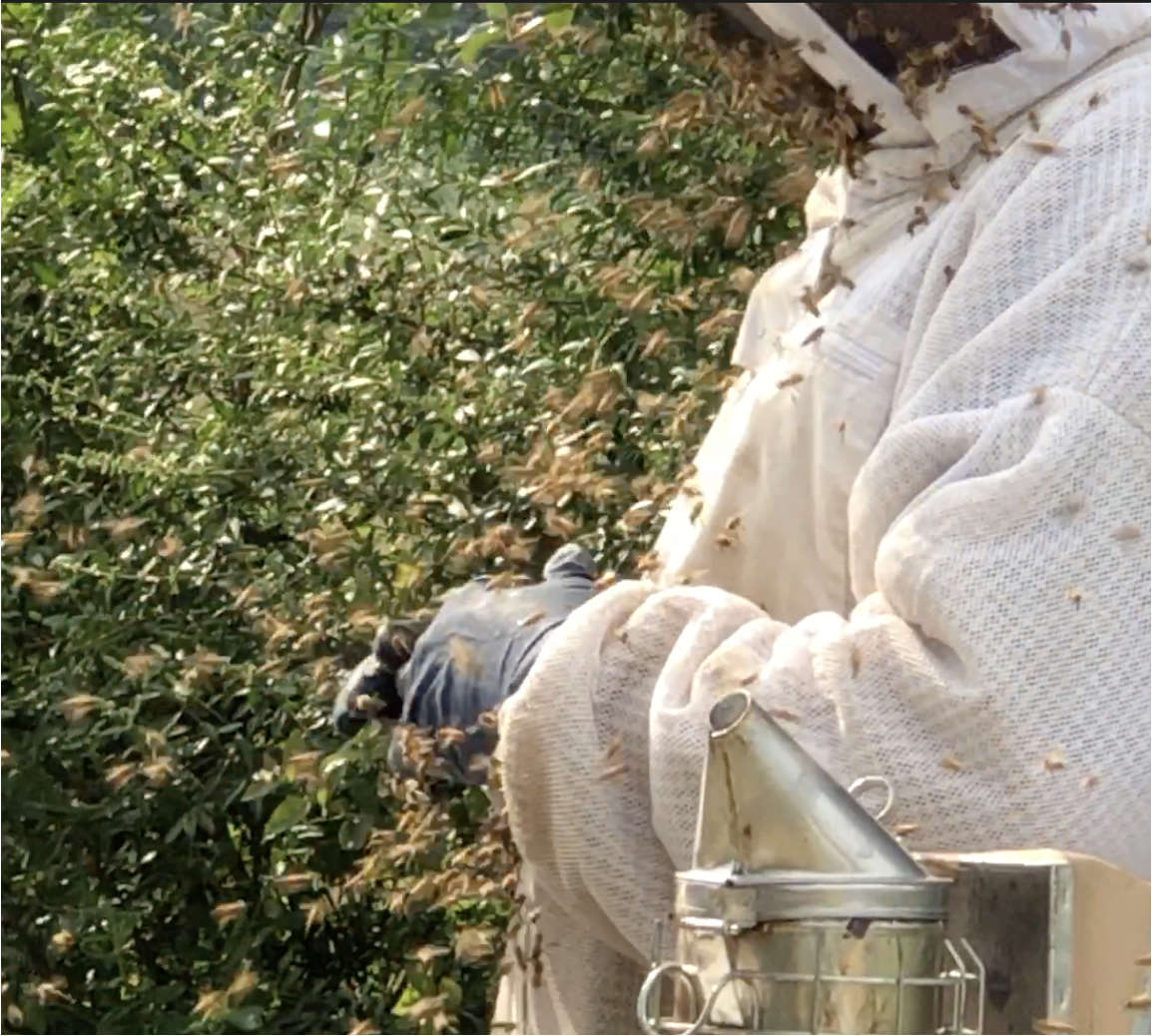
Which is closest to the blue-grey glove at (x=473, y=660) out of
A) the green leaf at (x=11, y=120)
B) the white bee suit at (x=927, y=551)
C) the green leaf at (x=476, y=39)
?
the white bee suit at (x=927, y=551)

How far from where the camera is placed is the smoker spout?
1236 millimetres

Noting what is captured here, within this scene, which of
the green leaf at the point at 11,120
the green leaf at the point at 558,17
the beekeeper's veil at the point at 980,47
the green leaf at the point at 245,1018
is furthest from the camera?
the green leaf at the point at 11,120

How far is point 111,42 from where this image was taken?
14.0 feet

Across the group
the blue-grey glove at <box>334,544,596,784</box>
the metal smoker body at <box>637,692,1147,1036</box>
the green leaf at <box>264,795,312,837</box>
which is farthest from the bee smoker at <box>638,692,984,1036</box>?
the green leaf at <box>264,795,312,837</box>

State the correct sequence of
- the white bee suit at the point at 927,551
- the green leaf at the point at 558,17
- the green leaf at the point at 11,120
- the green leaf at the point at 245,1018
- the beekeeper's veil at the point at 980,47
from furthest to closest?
the green leaf at the point at 11,120
the green leaf at the point at 558,17
the green leaf at the point at 245,1018
the beekeeper's veil at the point at 980,47
the white bee suit at the point at 927,551

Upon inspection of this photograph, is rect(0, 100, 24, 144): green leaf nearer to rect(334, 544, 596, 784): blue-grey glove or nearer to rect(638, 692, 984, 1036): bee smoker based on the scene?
rect(334, 544, 596, 784): blue-grey glove

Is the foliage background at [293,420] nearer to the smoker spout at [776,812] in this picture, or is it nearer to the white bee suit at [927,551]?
the white bee suit at [927,551]

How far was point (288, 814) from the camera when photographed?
3.46 meters

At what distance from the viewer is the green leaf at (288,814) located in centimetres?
345

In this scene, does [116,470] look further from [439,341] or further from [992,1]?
[992,1]

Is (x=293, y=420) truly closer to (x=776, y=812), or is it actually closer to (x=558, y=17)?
(x=558, y=17)

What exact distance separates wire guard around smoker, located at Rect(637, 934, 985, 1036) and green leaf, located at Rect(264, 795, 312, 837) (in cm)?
220

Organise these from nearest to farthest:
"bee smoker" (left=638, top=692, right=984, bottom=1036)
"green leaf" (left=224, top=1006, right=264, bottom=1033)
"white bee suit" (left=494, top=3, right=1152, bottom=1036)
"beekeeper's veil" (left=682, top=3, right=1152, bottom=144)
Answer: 1. "bee smoker" (left=638, top=692, right=984, bottom=1036)
2. "white bee suit" (left=494, top=3, right=1152, bottom=1036)
3. "beekeeper's veil" (left=682, top=3, right=1152, bottom=144)
4. "green leaf" (left=224, top=1006, right=264, bottom=1033)

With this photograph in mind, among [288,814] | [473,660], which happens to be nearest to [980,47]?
[473,660]
